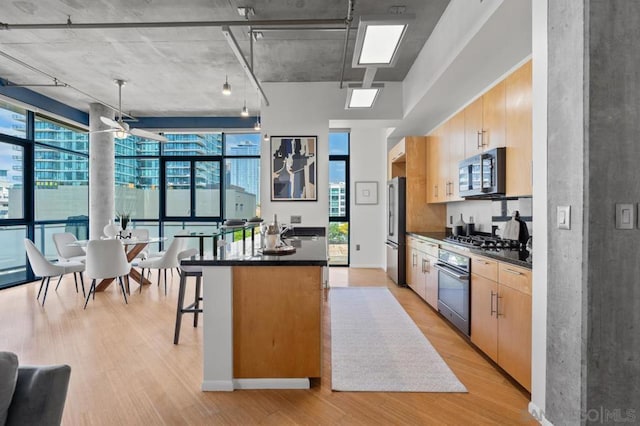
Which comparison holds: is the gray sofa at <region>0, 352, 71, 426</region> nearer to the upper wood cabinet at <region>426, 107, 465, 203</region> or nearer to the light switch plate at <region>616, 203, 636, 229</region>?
the light switch plate at <region>616, 203, 636, 229</region>

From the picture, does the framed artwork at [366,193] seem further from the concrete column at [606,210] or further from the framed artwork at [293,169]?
the concrete column at [606,210]

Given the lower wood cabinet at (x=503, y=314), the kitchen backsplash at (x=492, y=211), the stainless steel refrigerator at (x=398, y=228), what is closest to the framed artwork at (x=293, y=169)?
the stainless steel refrigerator at (x=398, y=228)

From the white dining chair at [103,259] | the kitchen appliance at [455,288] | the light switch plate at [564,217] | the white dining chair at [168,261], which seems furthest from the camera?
the white dining chair at [168,261]

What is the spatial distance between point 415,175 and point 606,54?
3.59 m

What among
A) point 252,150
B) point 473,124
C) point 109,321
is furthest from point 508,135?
point 252,150

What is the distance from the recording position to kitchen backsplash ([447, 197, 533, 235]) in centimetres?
328

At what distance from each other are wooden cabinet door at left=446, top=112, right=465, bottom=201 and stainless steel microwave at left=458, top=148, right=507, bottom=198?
22 cm

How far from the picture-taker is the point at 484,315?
2.83m

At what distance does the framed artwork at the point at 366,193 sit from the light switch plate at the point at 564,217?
528 centimetres

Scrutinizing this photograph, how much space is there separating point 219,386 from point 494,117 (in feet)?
10.5

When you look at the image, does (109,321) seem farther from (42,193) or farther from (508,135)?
(508,135)

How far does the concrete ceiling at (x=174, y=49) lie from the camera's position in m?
3.29

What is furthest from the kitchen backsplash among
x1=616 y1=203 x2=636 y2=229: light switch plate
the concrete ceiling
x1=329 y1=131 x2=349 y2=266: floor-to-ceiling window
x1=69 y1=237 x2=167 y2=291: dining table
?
x1=69 y1=237 x2=167 y2=291: dining table

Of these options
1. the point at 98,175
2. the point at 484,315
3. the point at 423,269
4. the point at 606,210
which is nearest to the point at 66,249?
the point at 98,175
